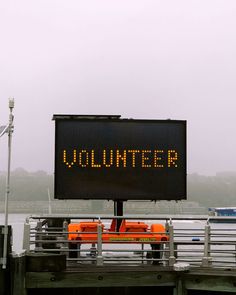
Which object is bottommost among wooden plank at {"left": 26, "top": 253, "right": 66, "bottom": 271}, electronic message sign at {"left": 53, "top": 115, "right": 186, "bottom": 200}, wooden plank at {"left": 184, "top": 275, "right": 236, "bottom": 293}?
wooden plank at {"left": 184, "top": 275, "right": 236, "bottom": 293}

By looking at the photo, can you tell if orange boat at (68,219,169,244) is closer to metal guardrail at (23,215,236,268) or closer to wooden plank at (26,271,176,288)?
metal guardrail at (23,215,236,268)

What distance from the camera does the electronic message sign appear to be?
1310 cm

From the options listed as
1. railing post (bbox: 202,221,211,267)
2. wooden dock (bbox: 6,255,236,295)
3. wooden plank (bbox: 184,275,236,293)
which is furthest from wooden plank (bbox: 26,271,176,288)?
railing post (bbox: 202,221,211,267)

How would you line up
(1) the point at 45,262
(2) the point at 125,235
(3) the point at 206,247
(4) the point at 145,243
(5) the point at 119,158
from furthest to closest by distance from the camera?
(5) the point at 119,158 → (2) the point at 125,235 → (4) the point at 145,243 → (3) the point at 206,247 → (1) the point at 45,262

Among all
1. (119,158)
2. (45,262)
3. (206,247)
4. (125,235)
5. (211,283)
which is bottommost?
(211,283)

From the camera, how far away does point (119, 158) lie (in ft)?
43.5

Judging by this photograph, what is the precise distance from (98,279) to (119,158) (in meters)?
3.66

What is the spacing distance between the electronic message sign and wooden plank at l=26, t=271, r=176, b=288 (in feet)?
9.68

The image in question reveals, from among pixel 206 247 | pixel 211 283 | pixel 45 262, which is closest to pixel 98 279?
pixel 45 262

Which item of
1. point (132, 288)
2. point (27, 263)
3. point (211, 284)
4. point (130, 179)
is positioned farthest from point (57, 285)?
point (130, 179)

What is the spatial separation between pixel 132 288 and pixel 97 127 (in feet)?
13.7

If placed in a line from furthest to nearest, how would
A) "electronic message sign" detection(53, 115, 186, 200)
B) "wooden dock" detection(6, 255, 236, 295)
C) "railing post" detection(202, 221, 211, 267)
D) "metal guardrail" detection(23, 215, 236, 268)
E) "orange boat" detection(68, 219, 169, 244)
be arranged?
"electronic message sign" detection(53, 115, 186, 200) → "orange boat" detection(68, 219, 169, 244) → "railing post" detection(202, 221, 211, 267) → "metal guardrail" detection(23, 215, 236, 268) → "wooden dock" detection(6, 255, 236, 295)

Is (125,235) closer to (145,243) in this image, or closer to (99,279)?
(145,243)

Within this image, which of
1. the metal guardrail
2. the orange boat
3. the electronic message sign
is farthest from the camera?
the electronic message sign
